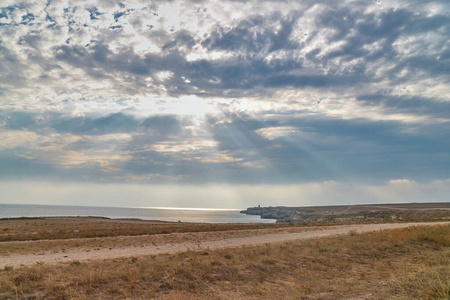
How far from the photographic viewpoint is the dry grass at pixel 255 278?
10.1m

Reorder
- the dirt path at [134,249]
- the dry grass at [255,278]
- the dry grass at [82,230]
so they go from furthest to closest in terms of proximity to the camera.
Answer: the dry grass at [82,230], the dirt path at [134,249], the dry grass at [255,278]

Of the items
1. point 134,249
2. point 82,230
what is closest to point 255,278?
point 134,249

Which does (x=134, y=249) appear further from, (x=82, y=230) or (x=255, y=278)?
(x=82, y=230)

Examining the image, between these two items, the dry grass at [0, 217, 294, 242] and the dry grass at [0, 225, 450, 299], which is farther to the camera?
the dry grass at [0, 217, 294, 242]

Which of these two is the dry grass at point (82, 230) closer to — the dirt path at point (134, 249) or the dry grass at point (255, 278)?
the dirt path at point (134, 249)

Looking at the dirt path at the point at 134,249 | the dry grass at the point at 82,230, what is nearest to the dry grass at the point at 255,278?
the dirt path at the point at 134,249

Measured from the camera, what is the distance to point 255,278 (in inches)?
520

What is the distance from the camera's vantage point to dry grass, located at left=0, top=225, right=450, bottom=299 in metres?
10.1

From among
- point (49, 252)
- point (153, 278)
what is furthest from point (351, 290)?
point (49, 252)

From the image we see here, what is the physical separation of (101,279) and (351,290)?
32.5 ft

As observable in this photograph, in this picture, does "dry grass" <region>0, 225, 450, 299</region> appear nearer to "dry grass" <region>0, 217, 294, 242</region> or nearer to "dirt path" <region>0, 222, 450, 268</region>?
"dirt path" <region>0, 222, 450, 268</region>

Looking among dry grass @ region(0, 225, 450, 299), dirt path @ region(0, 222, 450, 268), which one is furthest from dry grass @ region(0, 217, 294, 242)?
dry grass @ region(0, 225, 450, 299)

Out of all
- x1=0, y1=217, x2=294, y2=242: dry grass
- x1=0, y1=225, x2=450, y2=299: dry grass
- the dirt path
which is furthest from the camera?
x1=0, y1=217, x2=294, y2=242: dry grass

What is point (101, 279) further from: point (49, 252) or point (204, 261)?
point (49, 252)
